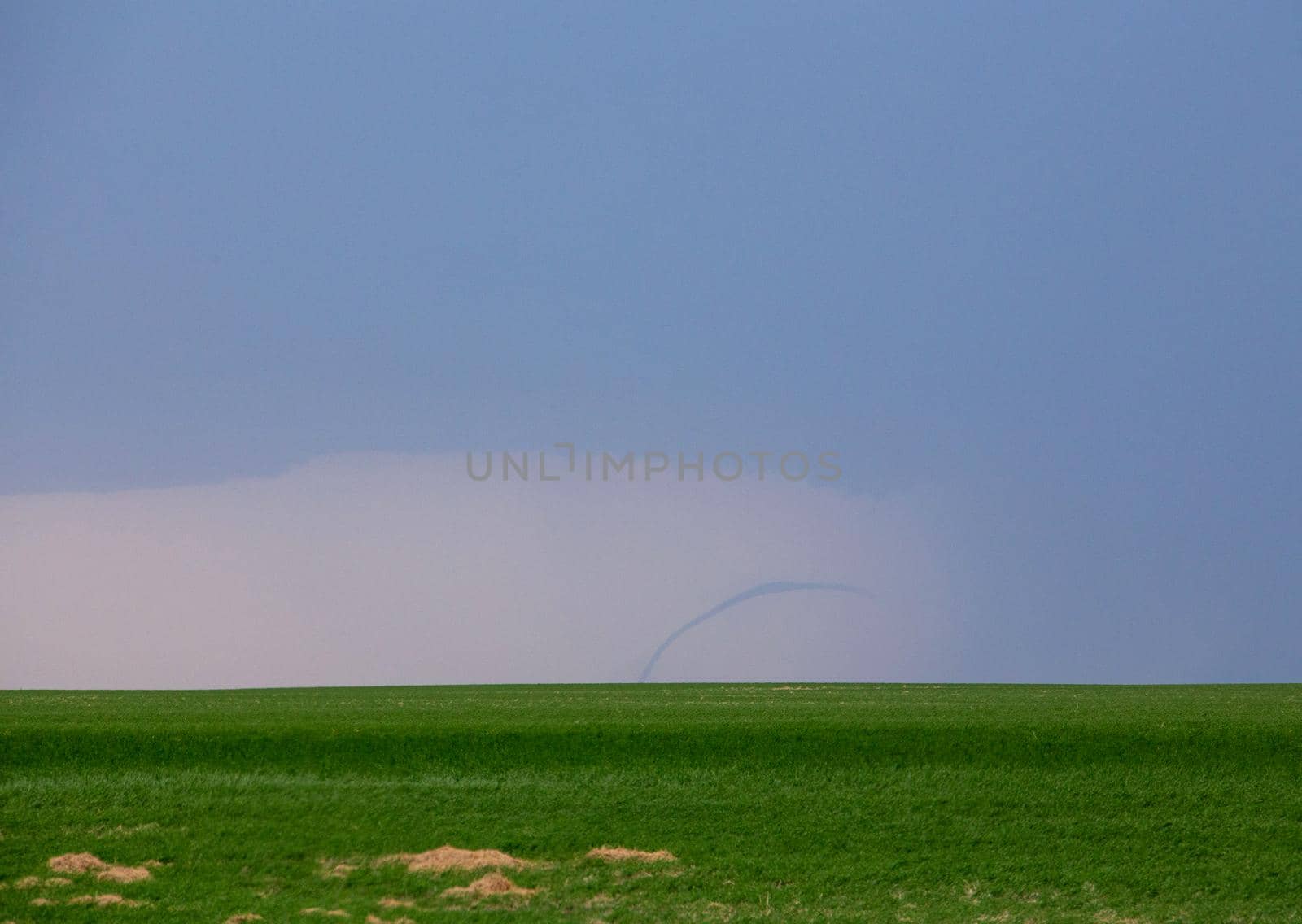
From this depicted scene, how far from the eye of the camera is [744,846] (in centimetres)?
1608

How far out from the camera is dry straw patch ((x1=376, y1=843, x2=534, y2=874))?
15.3 m

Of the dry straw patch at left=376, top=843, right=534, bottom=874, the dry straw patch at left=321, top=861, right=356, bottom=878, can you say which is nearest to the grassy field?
the dry straw patch at left=321, top=861, right=356, bottom=878

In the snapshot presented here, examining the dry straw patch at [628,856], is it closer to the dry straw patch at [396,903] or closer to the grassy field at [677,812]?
the grassy field at [677,812]

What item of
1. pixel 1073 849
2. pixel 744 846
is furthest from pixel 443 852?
pixel 1073 849

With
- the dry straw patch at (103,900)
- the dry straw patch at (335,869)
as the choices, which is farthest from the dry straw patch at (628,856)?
the dry straw patch at (103,900)

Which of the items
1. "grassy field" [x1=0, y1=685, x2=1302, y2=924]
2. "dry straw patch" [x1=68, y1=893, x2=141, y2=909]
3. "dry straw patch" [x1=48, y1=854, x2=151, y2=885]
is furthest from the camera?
"dry straw patch" [x1=48, y1=854, x2=151, y2=885]

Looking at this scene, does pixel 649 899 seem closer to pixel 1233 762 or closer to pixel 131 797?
pixel 131 797

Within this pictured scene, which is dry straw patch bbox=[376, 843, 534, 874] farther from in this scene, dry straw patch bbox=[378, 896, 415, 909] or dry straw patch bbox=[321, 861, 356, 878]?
dry straw patch bbox=[378, 896, 415, 909]

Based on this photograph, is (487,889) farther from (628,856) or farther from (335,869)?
(335,869)

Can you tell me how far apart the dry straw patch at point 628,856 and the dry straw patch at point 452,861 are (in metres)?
0.95

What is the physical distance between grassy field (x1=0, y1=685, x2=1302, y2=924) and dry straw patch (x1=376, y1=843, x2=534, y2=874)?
170 millimetres

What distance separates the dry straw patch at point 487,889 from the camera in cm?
1462

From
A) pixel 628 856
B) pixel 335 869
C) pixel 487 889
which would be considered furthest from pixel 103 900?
pixel 628 856

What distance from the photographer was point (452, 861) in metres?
15.5
